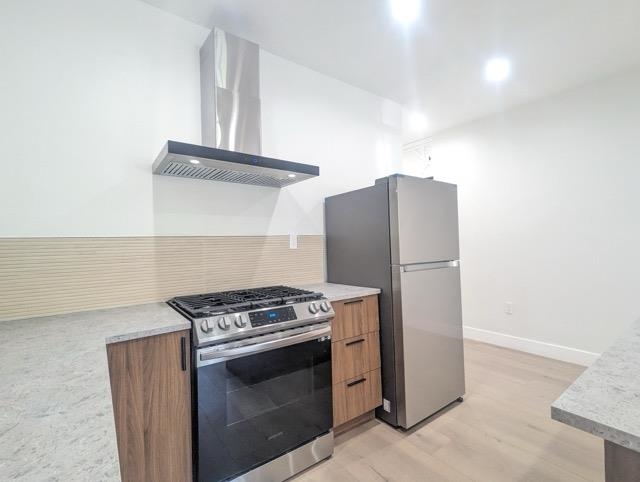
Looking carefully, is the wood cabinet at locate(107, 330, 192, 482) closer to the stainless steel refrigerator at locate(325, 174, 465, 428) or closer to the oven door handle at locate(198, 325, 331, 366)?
the oven door handle at locate(198, 325, 331, 366)

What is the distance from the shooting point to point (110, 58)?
1.75 meters

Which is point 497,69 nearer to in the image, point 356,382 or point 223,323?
point 356,382

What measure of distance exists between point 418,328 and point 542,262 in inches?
78.7

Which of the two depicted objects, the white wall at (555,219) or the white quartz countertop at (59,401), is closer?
the white quartz countertop at (59,401)

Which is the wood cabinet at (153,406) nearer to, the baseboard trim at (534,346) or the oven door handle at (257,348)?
the oven door handle at (257,348)

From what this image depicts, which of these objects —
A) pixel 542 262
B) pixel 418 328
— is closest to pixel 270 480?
pixel 418 328

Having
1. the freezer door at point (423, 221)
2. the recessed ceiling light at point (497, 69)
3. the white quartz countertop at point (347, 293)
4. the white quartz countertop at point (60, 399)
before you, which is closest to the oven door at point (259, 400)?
the white quartz countertop at point (347, 293)

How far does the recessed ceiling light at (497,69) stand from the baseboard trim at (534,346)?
106 inches

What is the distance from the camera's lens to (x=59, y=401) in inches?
25.3

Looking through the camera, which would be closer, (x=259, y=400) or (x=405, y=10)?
(x=259, y=400)

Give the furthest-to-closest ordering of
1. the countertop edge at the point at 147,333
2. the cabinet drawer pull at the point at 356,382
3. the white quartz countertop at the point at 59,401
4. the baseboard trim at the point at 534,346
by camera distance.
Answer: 1. the baseboard trim at the point at 534,346
2. the cabinet drawer pull at the point at 356,382
3. the countertop edge at the point at 147,333
4. the white quartz countertop at the point at 59,401

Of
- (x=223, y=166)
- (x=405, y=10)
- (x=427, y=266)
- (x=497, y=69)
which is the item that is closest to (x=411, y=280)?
(x=427, y=266)

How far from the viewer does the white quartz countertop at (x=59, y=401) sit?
0.44 meters

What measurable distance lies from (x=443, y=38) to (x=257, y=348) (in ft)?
8.16
